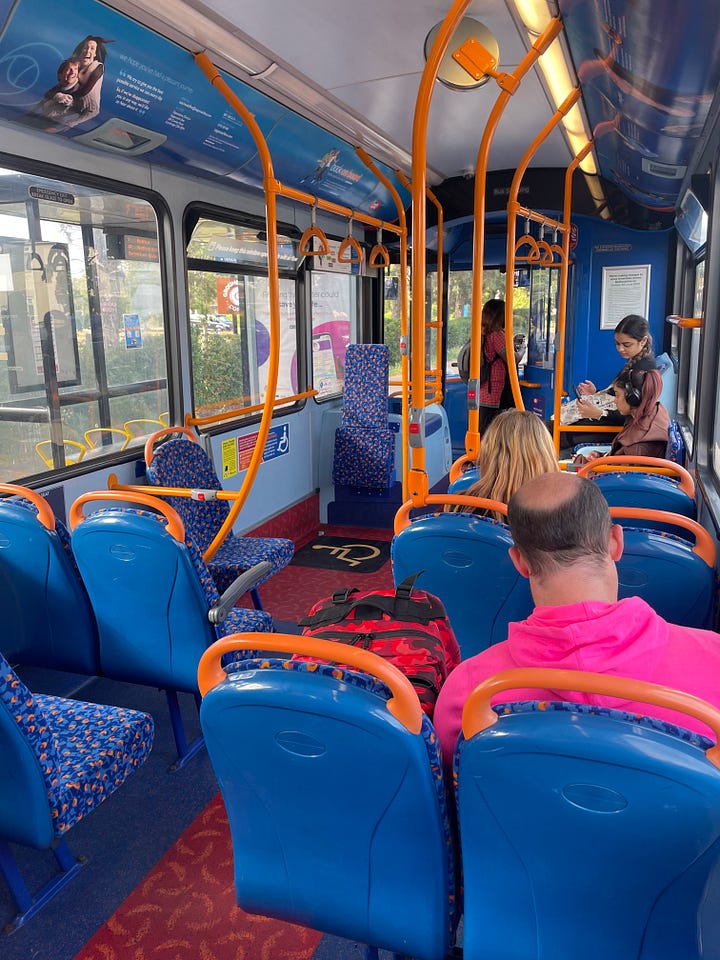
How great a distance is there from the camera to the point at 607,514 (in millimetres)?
1495

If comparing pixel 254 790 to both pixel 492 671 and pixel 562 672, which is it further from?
pixel 562 672

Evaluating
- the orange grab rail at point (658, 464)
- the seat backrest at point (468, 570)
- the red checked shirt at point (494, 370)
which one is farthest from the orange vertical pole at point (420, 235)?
the red checked shirt at point (494, 370)

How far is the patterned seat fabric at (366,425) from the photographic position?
6223 millimetres

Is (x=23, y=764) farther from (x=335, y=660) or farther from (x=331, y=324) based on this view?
(x=331, y=324)

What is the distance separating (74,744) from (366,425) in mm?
4337

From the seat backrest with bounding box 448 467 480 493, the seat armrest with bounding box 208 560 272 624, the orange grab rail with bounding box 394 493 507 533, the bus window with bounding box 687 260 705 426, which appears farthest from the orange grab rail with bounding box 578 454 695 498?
the bus window with bounding box 687 260 705 426

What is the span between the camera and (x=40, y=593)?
288cm

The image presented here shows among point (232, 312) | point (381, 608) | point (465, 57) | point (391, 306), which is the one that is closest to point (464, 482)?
point (381, 608)

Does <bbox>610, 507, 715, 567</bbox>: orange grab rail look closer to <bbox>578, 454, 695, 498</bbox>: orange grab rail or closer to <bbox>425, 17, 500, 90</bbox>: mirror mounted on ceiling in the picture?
<bbox>578, 454, 695, 498</bbox>: orange grab rail

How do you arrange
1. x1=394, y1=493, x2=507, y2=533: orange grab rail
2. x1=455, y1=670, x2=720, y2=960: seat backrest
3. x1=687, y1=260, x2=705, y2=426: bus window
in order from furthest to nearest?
x1=687, y1=260, x2=705, y2=426: bus window < x1=394, y1=493, x2=507, y2=533: orange grab rail < x1=455, y1=670, x2=720, y2=960: seat backrest

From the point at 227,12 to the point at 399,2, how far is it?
26.9 inches

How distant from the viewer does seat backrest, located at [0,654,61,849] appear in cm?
182

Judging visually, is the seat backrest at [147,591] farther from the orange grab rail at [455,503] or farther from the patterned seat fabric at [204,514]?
the patterned seat fabric at [204,514]

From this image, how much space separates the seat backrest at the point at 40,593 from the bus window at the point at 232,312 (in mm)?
2264
